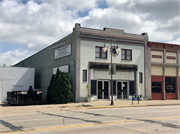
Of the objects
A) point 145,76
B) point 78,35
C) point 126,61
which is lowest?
point 145,76

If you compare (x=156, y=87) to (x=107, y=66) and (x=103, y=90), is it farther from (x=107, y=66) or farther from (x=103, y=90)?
(x=107, y=66)

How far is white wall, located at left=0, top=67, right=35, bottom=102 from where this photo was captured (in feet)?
99.4

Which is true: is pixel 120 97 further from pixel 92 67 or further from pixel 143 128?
pixel 143 128

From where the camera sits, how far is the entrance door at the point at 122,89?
27.5m

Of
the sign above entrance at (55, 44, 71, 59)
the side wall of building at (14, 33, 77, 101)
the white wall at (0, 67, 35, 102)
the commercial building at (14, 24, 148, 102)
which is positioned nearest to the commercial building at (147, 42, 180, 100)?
the commercial building at (14, 24, 148, 102)

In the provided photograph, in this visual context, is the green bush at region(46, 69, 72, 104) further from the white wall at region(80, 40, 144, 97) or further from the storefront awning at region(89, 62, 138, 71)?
the storefront awning at region(89, 62, 138, 71)

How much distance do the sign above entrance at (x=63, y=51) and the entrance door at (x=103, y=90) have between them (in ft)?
18.3

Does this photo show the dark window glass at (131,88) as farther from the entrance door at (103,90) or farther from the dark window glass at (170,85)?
the dark window glass at (170,85)

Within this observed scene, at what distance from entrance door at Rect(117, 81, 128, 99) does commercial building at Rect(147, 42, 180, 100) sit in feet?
11.8

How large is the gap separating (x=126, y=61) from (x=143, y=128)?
19.2m

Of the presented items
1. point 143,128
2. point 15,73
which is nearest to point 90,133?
point 143,128

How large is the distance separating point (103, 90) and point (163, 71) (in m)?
9.65

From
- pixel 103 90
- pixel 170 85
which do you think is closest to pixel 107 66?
pixel 103 90

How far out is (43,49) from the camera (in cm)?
3631
